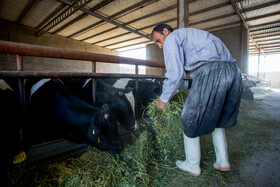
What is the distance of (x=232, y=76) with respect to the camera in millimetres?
1346

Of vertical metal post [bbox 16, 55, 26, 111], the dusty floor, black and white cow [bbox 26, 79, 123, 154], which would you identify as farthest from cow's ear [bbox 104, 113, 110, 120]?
the dusty floor

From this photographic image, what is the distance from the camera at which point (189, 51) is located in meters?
1.47

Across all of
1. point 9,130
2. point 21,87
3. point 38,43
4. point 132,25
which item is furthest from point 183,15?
point 38,43

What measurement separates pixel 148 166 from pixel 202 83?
3.29 ft

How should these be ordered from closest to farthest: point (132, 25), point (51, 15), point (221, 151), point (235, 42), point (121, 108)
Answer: point (221, 151)
point (121, 108)
point (51, 15)
point (235, 42)
point (132, 25)

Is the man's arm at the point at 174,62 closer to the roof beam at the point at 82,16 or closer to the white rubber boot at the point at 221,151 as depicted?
the white rubber boot at the point at 221,151

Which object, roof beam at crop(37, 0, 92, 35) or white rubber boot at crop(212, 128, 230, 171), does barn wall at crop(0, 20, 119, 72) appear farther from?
white rubber boot at crop(212, 128, 230, 171)

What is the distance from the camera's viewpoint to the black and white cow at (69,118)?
5.48 ft

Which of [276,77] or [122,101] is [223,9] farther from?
[276,77]

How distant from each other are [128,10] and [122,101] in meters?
5.34

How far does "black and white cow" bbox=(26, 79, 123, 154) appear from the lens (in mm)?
1670

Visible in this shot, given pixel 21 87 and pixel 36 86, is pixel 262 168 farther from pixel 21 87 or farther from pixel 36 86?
pixel 36 86

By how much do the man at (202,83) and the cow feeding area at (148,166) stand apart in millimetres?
144

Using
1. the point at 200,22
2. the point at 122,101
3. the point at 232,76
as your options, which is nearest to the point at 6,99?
the point at 122,101
